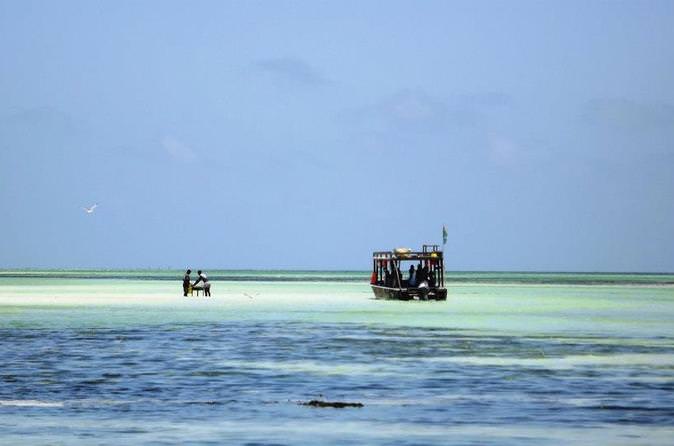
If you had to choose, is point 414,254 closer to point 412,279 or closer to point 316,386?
point 412,279

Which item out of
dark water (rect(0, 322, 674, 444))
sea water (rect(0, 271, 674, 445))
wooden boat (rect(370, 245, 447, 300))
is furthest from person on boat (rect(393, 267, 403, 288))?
dark water (rect(0, 322, 674, 444))

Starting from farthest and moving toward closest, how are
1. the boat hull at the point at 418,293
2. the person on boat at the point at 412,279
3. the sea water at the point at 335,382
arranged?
the person on boat at the point at 412,279 → the boat hull at the point at 418,293 → the sea water at the point at 335,382

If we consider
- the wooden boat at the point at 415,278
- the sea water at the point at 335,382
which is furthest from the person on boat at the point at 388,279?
the sea water at the point at 335,382

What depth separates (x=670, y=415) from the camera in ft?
64.1

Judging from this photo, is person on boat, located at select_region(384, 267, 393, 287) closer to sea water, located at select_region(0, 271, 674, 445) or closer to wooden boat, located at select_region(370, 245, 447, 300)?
wooden boat, located at select_region(370, 245, 447, 300)

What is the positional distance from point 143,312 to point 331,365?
29648 millimetres

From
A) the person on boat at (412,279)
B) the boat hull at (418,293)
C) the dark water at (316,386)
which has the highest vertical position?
the person on boat at (412,279)

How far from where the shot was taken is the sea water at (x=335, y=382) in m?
18.0

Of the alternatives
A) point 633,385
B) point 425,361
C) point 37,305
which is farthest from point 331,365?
point 37,305

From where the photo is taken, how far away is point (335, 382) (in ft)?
80.8

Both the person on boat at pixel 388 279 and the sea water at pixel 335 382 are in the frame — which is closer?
the sea water at pixel 335 382

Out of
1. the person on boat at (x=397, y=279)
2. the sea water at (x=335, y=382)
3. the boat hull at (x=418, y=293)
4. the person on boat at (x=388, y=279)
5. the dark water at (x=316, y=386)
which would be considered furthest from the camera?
the person on boat at (x=388, y=279)

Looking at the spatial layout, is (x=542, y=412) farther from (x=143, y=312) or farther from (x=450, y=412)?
(x=143, y=312)

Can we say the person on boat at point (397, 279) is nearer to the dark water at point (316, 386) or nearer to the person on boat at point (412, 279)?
the person on boat at point (412, 279)
